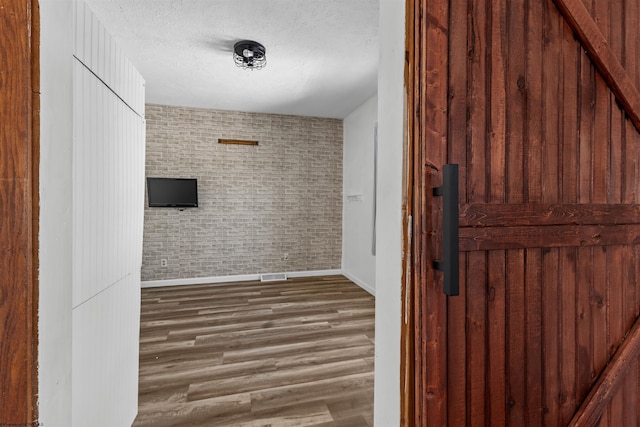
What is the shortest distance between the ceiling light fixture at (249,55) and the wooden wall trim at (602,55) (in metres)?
2.64

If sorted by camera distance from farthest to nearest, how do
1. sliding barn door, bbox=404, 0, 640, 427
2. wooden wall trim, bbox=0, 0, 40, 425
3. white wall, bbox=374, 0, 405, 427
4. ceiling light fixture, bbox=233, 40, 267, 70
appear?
ceiling light fixture, bbox=233, 40, 267, 70 → white wall, bbox=374, 0, 405, 427 → sliding barn door, bbox=404, 0, 640, 427 → wooden wall trim, bbox=0, 0, 40, 425

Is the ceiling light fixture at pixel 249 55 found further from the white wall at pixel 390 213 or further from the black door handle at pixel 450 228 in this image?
the black door handle at pixel 450 228

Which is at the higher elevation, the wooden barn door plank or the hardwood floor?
the wooden barn door plank

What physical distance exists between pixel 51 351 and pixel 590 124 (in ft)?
5.85

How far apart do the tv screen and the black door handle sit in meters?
4.67

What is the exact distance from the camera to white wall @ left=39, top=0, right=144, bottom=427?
0.69m

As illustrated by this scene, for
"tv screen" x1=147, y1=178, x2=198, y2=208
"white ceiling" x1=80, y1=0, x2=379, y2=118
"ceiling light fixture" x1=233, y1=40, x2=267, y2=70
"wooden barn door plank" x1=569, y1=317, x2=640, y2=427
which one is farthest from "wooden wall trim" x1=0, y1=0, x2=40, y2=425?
"tv screen" x1=147, y1=178, x2=198, y2=208

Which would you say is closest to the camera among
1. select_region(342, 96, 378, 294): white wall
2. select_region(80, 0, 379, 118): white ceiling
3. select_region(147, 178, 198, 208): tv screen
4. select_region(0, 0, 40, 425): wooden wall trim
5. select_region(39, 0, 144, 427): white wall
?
select_region(0, 0, 40, 425): wooden wall trim

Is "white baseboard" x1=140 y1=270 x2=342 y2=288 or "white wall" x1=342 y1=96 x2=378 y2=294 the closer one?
"white wall" x1=342 y1=96 x2=378 y2=294

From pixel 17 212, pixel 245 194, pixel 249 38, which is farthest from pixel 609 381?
pixel 245 194

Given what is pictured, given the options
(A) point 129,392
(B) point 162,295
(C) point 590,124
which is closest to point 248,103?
(B) point 162,295

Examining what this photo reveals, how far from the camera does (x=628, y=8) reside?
1.06 m

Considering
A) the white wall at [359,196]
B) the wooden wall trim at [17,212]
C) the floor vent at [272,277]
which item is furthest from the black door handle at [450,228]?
the floor vent at [272,277]

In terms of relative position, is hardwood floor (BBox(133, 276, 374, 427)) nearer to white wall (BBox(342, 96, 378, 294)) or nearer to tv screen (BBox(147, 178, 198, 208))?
white wall (BBox(342, 96, 378, 294))
